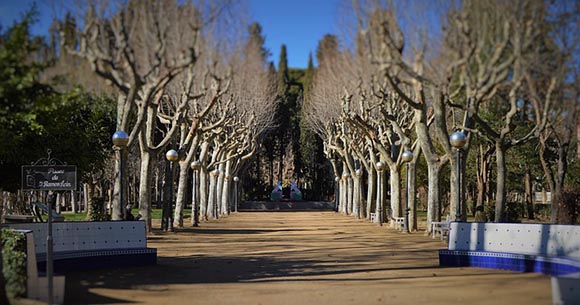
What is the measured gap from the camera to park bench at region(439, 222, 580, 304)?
15.2 metres

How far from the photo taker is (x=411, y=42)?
20.0m

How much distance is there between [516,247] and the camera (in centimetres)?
1683

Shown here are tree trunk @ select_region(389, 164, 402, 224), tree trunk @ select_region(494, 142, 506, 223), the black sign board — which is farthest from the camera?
tree trunk @ select_region(389, 164, 402, 224)

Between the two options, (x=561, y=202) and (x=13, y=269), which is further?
(x=561, y=202)

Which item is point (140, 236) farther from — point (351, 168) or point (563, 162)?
point (351, 168)

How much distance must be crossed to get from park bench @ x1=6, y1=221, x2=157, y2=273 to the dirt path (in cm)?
51

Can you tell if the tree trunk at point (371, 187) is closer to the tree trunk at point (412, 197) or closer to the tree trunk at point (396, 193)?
the tree trunk at point (396, 193)

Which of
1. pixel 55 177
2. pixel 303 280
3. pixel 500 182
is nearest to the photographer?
pixel 55 177

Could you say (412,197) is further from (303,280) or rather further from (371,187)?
(303,280)

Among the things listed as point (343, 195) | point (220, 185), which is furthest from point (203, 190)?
point (343, 195)

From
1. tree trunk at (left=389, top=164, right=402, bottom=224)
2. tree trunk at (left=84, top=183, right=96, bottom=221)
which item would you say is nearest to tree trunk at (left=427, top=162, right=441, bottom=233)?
tree trunk at (left=389, top=164, right=402, bottom=224)

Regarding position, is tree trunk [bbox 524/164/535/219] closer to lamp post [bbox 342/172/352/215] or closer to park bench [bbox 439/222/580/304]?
lamp post [bbox 342/172/352/215]

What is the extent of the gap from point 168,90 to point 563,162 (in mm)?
16782

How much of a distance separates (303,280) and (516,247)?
16.2 ft
